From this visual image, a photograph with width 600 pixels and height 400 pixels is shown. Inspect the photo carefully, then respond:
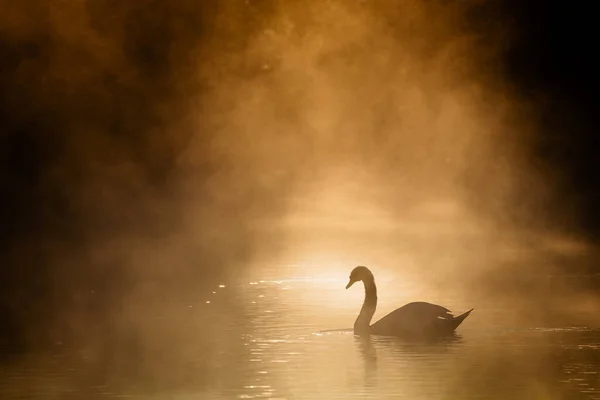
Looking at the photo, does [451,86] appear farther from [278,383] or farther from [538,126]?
[278,383]

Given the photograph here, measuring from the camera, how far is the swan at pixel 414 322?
798 inches

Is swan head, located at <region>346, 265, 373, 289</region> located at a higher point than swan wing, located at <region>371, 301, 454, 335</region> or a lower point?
higher

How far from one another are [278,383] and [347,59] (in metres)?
73.9

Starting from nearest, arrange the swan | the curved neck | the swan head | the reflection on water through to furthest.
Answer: the reflection on water
the swan
the curved neck
the swan head

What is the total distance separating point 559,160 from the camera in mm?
71688

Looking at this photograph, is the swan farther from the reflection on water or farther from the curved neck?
the reflection on water

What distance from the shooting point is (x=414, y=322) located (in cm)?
2033

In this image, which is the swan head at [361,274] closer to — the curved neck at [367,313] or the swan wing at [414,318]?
the curved neck at [367,313]

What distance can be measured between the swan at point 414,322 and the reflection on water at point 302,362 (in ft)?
0.63

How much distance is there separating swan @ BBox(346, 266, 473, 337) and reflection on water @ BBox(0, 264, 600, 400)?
0.19 m

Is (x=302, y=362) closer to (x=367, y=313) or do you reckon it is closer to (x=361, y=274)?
(x=367, y=313)

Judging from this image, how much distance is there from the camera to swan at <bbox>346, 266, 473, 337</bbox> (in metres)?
20.3

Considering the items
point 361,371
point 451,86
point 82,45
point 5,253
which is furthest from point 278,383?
point 451,86

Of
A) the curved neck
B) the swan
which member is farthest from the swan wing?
the curved neck
